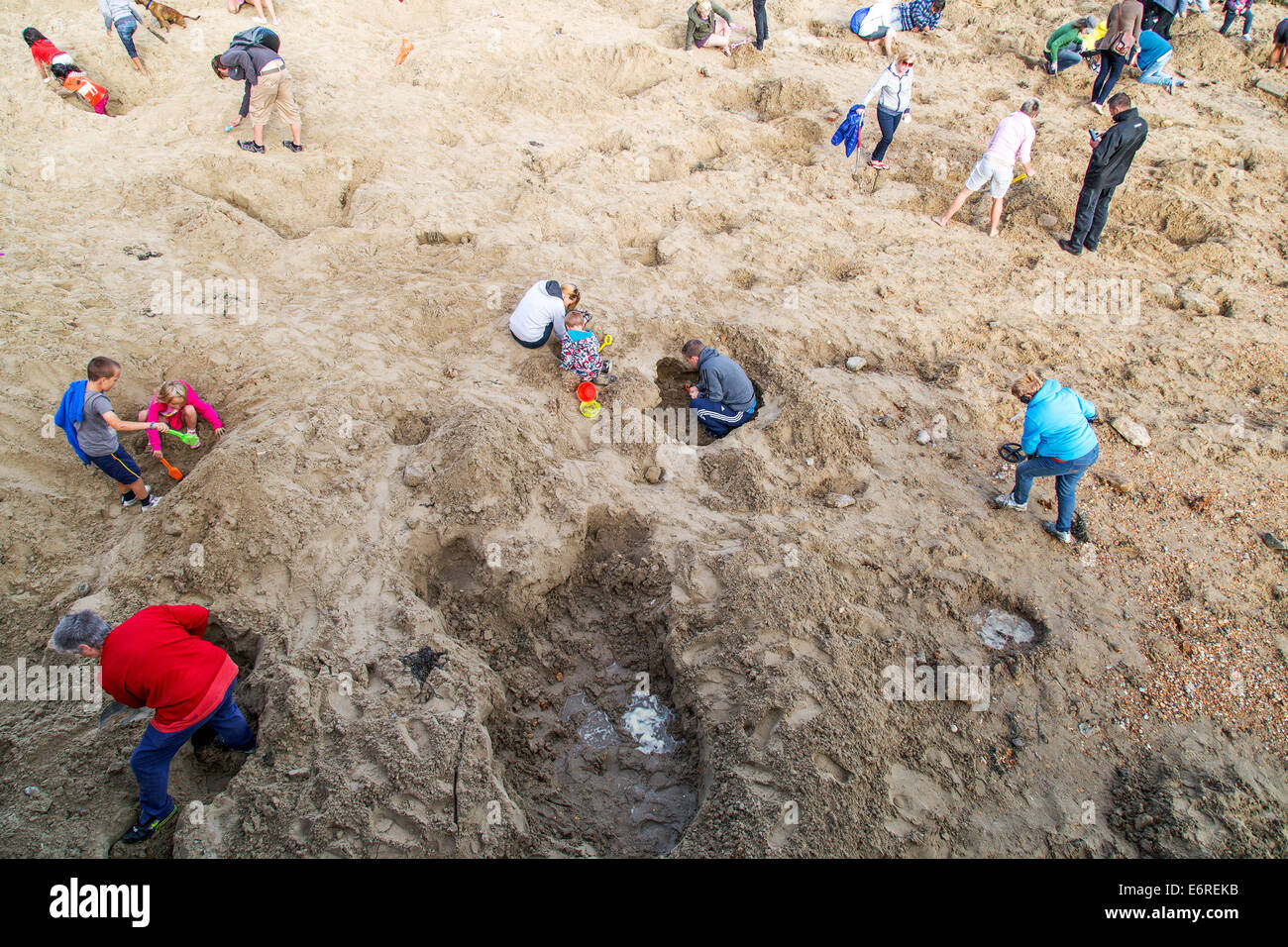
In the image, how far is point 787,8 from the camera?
1137 centimetres

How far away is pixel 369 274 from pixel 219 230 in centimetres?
162

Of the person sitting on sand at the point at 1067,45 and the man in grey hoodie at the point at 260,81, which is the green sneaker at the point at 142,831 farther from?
the person sitting on sand at the point at 1067,45

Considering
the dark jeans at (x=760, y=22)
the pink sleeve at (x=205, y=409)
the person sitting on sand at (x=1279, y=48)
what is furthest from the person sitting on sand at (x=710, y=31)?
the pink sleeve at (x=205, y=409)

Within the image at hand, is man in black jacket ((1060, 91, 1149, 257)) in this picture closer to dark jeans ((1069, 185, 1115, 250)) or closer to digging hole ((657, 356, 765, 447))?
dark jeans ((1069, 185, 1115, 250))

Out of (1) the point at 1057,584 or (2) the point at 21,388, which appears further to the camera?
(2) the point at 21,388

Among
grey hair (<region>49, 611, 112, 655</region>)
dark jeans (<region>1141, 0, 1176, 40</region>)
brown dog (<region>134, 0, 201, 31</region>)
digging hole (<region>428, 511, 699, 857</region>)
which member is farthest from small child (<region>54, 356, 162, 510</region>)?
dark jeans (<region>1141, 0, 1176, 40</region>)

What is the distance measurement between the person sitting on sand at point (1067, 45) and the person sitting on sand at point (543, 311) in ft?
32.8

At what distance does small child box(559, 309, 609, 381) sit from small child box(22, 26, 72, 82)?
23.2 ft

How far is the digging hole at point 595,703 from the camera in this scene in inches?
143

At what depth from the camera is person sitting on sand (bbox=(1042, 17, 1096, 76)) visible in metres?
10.1

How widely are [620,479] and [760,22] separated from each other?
30.0ft

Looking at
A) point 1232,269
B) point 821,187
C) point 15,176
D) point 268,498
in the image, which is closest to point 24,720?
point 268,498

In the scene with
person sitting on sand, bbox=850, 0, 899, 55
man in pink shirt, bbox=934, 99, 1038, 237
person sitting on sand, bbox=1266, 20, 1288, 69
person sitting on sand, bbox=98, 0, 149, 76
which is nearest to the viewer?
man in pink shirt, bbox=934, 99, 1038, 237
